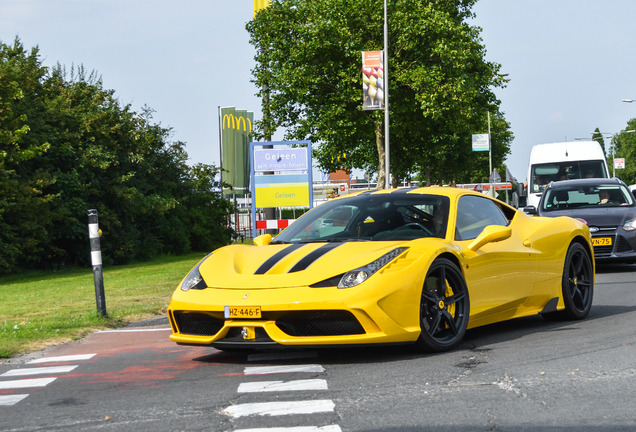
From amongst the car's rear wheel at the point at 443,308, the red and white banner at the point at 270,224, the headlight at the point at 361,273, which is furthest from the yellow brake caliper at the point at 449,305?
the red and white banner at the point at 270,224

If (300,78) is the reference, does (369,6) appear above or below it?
above

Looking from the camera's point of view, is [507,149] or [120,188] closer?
[120,188]

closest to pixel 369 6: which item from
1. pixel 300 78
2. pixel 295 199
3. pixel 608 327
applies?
pixel 300 78

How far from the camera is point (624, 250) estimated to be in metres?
14.6

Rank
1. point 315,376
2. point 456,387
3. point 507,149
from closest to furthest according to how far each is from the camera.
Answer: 1. point 456,387
2. point 315,376
3. point 507,149

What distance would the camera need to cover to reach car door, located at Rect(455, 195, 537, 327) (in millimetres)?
7234

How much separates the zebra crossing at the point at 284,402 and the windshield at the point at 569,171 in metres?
19.1

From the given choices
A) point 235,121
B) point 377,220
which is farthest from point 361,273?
point 235,121

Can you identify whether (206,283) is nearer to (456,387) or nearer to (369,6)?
(456,387)

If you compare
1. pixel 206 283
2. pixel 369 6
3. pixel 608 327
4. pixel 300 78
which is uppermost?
pixel 369 6

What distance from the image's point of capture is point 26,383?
6.34 m

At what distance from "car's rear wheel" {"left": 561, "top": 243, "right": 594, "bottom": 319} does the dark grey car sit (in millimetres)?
5302

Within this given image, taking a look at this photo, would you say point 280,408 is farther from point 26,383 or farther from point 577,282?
point 577,282

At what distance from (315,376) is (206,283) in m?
1.29
